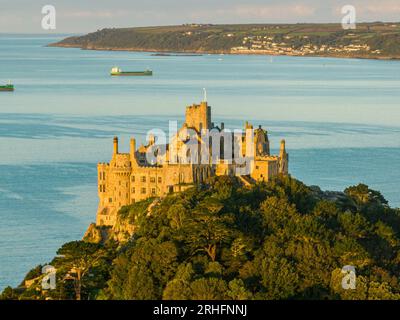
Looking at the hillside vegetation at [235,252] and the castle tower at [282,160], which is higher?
the castle tower at [282,160]

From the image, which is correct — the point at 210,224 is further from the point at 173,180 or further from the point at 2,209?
the point at 2,209

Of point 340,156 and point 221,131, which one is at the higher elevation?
point 221,131

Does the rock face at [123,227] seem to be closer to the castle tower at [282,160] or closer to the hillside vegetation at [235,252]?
the hillside vegetation at [235,252]

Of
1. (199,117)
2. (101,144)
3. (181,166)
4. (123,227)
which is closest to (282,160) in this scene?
(199,117)

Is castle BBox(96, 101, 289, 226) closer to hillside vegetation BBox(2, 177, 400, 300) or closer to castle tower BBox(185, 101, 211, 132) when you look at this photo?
castle tower BBox(185, 101, 211, 132)

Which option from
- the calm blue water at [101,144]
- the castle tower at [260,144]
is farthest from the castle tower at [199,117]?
the calm blue water at [101,144]

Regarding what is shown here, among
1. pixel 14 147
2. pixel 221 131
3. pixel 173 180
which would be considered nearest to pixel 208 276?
pixel 173 180

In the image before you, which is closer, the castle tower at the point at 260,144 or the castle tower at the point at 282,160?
the castle tower at the point at 260,144

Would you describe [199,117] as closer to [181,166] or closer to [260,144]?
[260,144]
